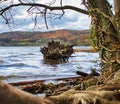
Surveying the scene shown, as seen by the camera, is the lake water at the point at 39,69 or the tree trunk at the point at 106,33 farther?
the lake water at the point at 39,69

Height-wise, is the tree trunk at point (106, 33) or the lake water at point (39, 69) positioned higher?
the tree trunk at point (106, 33)

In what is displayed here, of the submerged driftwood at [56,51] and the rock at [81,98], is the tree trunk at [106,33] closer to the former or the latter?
the rock at [81,98]

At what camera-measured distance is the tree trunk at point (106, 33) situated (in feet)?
34.1

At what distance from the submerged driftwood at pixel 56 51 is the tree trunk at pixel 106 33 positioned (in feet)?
109

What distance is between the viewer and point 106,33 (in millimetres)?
10891

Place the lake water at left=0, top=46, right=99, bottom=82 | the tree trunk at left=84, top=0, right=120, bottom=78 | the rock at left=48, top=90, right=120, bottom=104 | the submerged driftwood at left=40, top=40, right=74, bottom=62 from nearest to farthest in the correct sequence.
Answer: the rock at left=48, top=90, right=120, bottom=104, the tree trunk at left=84, top=0, right=120, bottom=78, the lake water at left=0, top=46, right=99, bottom=82, the submerged driftwood at left=40, top=40, right=74, bottom=62

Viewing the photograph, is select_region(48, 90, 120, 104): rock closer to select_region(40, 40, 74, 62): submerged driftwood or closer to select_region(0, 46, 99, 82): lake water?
select_region(0, 46, 99, 82): lake water

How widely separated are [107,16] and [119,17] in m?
0.43

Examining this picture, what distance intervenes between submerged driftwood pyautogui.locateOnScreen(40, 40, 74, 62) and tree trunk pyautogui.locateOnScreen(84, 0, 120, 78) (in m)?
33.3

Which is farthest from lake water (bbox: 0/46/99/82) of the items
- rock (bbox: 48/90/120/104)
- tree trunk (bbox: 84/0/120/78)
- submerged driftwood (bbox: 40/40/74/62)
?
rock (bbox: 48/90/120/104)

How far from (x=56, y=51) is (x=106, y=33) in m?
34.9

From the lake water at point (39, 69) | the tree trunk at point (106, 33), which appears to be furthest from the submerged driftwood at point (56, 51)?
the tree trunk at point (106, 33)

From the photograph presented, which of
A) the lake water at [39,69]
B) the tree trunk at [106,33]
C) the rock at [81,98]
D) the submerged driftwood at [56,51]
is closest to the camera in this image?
the rock at [81,98]

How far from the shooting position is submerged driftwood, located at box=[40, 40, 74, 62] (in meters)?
45.1
